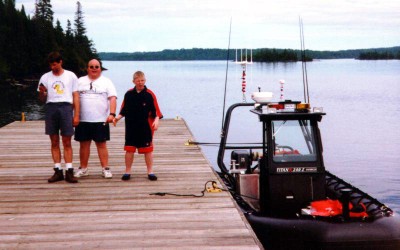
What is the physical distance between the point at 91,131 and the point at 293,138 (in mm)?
2542

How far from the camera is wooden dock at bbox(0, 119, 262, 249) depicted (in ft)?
17.0

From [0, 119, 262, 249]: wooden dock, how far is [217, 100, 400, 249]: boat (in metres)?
0.64

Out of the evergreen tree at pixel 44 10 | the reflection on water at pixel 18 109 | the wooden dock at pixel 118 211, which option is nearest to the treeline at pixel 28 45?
the evergreen tree at pixel 44 10

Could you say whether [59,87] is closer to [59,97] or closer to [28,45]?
[59,97]

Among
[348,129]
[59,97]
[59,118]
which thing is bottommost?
[348,129]

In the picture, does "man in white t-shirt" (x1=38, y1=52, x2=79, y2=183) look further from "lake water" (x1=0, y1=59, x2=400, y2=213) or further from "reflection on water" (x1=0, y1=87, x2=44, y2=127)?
"reflection on water" (x1=0, y1=87, x2=44, y2=127)

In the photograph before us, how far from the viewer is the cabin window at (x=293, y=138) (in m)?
7.00

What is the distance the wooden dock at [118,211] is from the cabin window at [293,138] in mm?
901

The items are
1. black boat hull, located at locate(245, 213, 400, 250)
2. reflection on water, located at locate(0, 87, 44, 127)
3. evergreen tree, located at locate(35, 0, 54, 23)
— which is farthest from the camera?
evergreen tree, located at locate(35, 0, 54, 23)

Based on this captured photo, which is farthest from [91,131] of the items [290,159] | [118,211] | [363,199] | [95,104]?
[363,199]

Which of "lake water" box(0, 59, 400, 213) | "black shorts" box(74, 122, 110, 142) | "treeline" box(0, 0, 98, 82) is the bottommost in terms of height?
"lake water" box(0, 59, 400, 213)

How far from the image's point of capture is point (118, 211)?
242 inches

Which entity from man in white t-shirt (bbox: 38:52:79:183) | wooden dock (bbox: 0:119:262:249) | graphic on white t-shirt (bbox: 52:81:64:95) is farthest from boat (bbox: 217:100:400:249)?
graphic on white t-shirt (bbox: 52:81:64:95)

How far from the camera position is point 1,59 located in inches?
3406
